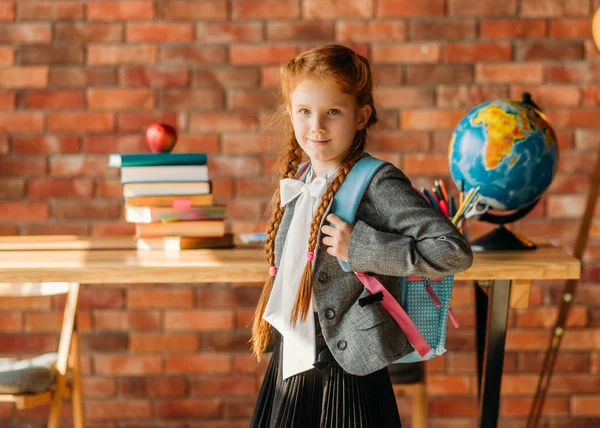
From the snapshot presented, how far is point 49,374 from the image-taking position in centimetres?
214

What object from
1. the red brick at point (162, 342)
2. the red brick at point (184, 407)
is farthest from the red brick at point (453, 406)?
the red brick at point (162, 342)

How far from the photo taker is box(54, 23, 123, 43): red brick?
265 centimetres

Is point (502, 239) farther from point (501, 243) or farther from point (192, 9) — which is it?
point (192, 9)

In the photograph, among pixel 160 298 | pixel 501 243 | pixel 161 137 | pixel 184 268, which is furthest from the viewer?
pixel 160 298

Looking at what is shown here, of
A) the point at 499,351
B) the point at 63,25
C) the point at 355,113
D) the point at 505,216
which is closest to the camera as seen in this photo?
the point at 355,113

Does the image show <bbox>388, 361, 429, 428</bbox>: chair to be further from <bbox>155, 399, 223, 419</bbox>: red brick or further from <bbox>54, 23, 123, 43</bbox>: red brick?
<bbox>54, 23, 123, 43</bbox>: red brick

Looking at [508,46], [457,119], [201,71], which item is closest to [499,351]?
[457,119]

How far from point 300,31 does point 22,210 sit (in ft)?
3.57

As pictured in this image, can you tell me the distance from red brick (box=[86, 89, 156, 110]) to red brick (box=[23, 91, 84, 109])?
1.6 inches

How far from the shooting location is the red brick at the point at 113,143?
8.86 feet

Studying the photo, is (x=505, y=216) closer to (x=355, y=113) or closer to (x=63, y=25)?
(x=355, y=113)

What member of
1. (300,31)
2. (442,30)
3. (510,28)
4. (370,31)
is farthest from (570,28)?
(300,31)

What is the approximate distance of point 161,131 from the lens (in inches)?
85.1

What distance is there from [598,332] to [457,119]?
868 mm
